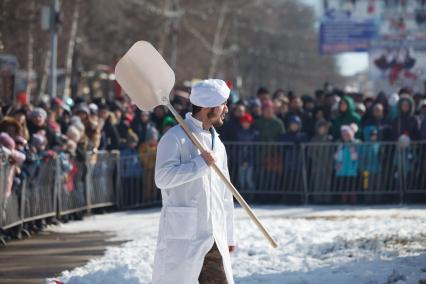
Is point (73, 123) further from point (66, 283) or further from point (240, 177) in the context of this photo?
point (66, 283)

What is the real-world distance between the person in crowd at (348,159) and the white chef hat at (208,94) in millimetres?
11385

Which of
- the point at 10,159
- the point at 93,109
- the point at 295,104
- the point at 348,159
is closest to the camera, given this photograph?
the point at 10,159

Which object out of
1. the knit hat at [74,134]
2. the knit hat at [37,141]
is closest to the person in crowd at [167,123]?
the knit hat at [74,134]

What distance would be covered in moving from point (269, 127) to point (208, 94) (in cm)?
1181

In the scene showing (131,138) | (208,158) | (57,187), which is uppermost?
(208,158)

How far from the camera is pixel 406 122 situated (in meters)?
18.8

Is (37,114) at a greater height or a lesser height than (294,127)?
greater

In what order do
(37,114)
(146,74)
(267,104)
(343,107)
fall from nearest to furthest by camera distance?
(146,74) → (37,114) → (343,107) → (267,104)

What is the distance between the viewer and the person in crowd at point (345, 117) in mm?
19031

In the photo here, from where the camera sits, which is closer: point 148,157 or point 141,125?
point 148,157

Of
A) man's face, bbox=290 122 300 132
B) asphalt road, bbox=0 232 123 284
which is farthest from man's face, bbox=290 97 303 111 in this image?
asphalt road, bbox=0 232 123 284

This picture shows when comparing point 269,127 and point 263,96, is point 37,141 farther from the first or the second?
point 263,96

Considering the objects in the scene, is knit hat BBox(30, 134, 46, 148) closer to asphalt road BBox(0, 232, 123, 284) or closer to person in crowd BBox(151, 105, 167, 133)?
asphalt road BBox(0, 232, 123, 284)

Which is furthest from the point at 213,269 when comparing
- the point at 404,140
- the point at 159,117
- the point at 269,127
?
the point at 159,117
